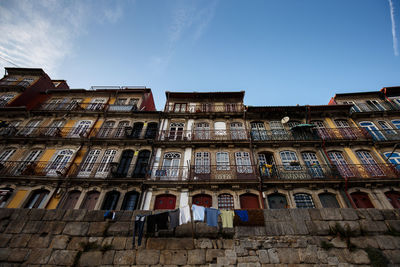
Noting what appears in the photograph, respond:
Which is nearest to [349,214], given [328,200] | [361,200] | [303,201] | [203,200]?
[303,201]

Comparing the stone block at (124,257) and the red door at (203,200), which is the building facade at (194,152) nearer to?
the red door at (203,200)

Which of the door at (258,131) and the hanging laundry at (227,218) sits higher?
the door at (258,131)

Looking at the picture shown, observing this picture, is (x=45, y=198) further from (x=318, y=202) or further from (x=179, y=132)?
(x=318, y=202)

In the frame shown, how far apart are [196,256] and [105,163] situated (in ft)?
31.4

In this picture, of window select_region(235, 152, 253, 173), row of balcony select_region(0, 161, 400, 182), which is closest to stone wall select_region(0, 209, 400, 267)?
row of balcony select_region(0, 161, 400, 182)

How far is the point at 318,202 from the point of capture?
10.3 m

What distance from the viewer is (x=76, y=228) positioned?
6.55 metres

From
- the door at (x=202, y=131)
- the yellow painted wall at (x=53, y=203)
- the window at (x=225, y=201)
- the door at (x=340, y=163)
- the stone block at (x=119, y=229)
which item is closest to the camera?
the stone block at (x=119, y=229)

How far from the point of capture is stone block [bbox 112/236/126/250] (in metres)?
6.12

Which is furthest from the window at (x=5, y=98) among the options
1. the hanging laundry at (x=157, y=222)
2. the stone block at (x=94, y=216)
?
the hanging laundry at (x=157, y=222)

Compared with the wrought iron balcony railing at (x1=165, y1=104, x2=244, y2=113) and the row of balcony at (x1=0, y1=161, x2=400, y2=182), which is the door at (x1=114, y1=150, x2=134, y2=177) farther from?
the wrought iron balcony railing at (x1=165, y1=104, x2=244, y2=113)

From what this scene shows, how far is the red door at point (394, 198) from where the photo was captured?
10258 mm

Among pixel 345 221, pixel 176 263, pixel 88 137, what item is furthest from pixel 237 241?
pixel 88 137

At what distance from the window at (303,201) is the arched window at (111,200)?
39.1ft
